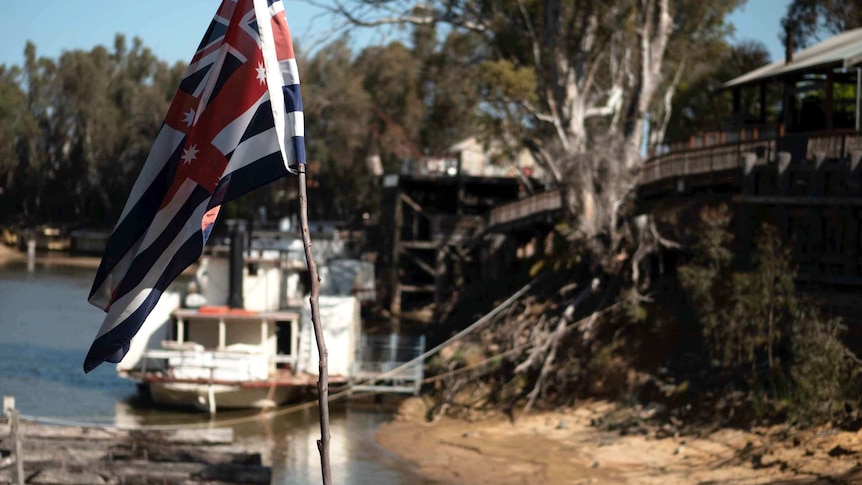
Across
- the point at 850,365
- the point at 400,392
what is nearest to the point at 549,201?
the point at 400,392

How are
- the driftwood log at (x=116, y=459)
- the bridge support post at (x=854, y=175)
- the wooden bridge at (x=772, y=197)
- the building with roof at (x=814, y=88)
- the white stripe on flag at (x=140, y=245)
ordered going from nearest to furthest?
the white stripe on flag at (x=140, y=245) < the driftwood log at (x=116, y=459) < the bridge support post at (x=854, y=175) < the wooden bridge at (x=772, y=197) < the building with roof at (x=814, y=88)

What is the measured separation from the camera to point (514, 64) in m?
43.8

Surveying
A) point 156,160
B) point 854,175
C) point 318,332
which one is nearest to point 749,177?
point 854,175

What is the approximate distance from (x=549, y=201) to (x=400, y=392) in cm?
839

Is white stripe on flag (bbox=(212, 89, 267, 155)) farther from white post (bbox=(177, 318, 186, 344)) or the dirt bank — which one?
white post (bbox=(177, 318, 186, 344))

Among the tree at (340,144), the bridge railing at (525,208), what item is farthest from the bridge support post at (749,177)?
the tree at (340,144)

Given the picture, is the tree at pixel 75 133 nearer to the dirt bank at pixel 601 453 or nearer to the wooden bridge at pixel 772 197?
the wooden bridge at pixel 772 197

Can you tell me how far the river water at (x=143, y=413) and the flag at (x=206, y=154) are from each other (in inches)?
594

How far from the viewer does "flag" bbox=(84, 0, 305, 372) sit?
6.40 m

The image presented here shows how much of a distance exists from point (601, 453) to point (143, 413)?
10762 millimetres

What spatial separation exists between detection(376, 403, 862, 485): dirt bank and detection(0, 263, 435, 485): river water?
0.86 meters

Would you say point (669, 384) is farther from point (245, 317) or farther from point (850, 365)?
point (245, 317)

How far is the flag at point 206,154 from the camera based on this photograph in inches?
252

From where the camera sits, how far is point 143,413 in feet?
91.1
